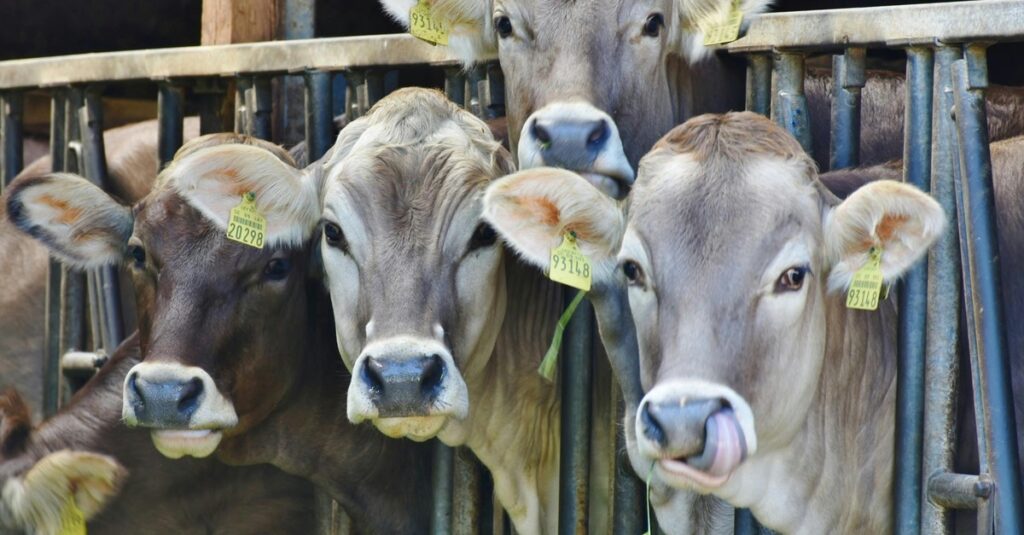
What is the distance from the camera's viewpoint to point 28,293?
7930 millimetres

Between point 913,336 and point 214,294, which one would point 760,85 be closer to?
point 913,336

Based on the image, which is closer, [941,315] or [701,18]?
[941,315]

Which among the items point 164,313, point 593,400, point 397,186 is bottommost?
point 593,400

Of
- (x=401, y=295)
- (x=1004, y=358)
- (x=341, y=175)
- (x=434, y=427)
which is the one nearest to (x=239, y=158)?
(x=341, y=175)

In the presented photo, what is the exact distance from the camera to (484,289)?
4.65m

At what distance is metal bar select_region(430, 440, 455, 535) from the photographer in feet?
17.4

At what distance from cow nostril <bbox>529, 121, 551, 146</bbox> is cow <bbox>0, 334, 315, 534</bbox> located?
177 cm

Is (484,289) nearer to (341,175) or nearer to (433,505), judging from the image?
(341,175)

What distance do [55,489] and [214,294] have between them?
0.86 meters

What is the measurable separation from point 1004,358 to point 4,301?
557 cm

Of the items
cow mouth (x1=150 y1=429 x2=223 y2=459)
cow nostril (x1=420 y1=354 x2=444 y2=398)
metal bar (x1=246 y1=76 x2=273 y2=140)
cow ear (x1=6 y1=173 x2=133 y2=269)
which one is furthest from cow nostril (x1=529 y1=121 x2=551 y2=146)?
metal bar (x1=246 y1=76 x2=273 y2=140)

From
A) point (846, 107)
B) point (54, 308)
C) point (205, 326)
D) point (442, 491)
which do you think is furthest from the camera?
point (54, 308)

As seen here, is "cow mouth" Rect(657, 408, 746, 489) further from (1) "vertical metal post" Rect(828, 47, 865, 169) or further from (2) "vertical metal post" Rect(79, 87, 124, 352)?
(2) "vertical metal post" Rect(79, 87, 124, 352)

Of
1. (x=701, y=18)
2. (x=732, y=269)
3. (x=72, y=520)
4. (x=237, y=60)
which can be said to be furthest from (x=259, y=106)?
(x=732, y=269)
